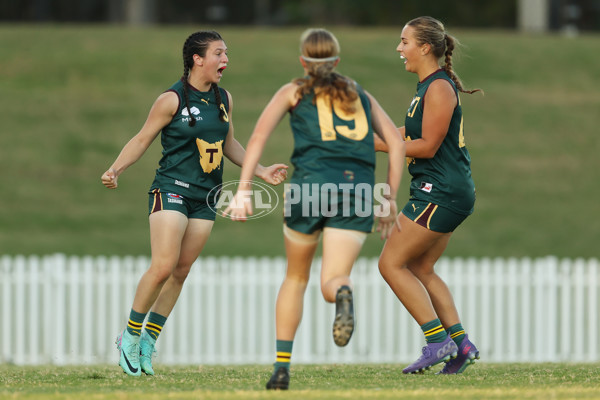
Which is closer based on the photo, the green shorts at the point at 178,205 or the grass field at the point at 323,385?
the grass field at the point at 323,385

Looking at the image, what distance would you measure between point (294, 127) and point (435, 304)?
189 centimetres

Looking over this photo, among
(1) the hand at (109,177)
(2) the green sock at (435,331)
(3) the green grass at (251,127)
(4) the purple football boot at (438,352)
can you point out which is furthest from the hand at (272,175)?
(3) the green grass at (251,127)

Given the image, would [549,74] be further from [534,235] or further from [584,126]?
[534,235]

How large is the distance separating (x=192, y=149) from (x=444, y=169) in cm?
161

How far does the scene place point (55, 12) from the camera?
3884 cm

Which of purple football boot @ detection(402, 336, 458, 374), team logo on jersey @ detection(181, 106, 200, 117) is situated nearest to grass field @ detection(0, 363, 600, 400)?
purple football boot @ detection(402, 336, 458, 374)

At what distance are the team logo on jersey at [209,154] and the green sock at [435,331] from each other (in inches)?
66.7

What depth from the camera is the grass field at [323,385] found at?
4.84 metres

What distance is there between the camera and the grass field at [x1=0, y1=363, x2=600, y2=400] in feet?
15.9

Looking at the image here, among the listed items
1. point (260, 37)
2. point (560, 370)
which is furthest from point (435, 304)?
point (260, 37)

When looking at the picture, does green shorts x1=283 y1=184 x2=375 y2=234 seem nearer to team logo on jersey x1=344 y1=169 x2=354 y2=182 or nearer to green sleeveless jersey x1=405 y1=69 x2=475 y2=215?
team logo on jersey x1=344 y1=169 x2=354 y2=182

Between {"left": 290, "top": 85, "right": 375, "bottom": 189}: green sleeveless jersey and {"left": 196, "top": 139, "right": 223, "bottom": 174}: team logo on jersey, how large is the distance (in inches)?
49.1

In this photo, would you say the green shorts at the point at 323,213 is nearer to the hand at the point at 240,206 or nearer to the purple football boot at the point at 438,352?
the hand at the point at 240,206

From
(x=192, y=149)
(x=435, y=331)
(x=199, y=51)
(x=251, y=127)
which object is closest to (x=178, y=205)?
(x=192, y=149)
